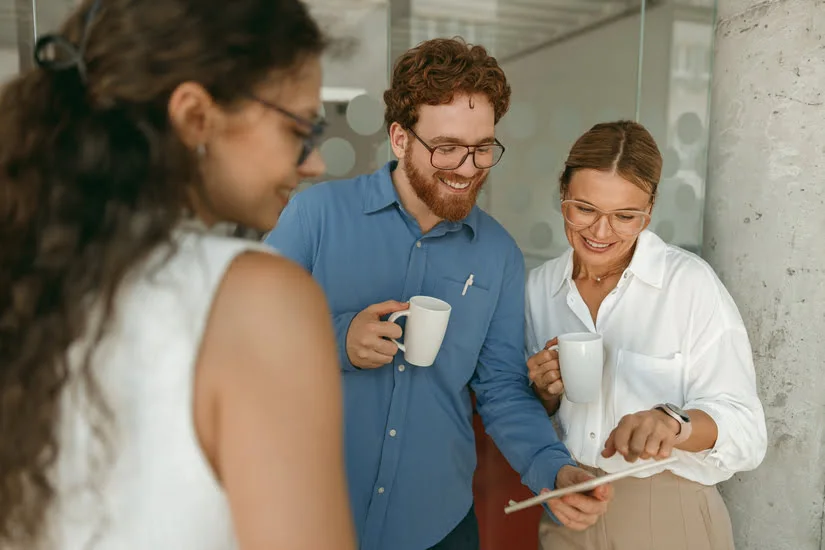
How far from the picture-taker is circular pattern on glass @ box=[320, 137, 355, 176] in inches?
141

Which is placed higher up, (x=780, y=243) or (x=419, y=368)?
(x=780, y=243)

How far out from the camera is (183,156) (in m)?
0.72

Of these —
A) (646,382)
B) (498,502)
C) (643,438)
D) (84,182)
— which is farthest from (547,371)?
(84,182)

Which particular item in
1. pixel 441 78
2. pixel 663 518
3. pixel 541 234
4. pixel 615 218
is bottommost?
pixel 663 518

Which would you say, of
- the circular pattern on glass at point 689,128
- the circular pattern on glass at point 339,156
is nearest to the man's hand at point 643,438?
the circular pattern on glass at point 339,156

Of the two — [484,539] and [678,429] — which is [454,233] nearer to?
[678,429]

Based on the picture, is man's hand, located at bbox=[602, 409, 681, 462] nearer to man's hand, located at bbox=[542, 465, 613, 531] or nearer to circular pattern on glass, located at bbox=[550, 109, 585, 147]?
man's hand, located at bbox=[542, 465, 613, 531]

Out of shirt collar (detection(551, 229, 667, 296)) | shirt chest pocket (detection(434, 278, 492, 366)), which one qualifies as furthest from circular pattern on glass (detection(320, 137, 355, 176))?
shirt collar (detection(551, 229, 667, 296))

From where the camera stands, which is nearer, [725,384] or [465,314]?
[725,384]

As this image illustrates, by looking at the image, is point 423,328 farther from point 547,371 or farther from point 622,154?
point 622,154

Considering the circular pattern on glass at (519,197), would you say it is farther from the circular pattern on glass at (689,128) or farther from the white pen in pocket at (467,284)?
the white pen in pocket at (467,284)

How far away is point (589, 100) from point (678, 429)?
2.90 metres

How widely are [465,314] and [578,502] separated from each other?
609 mm

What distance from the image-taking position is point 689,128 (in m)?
3.72
